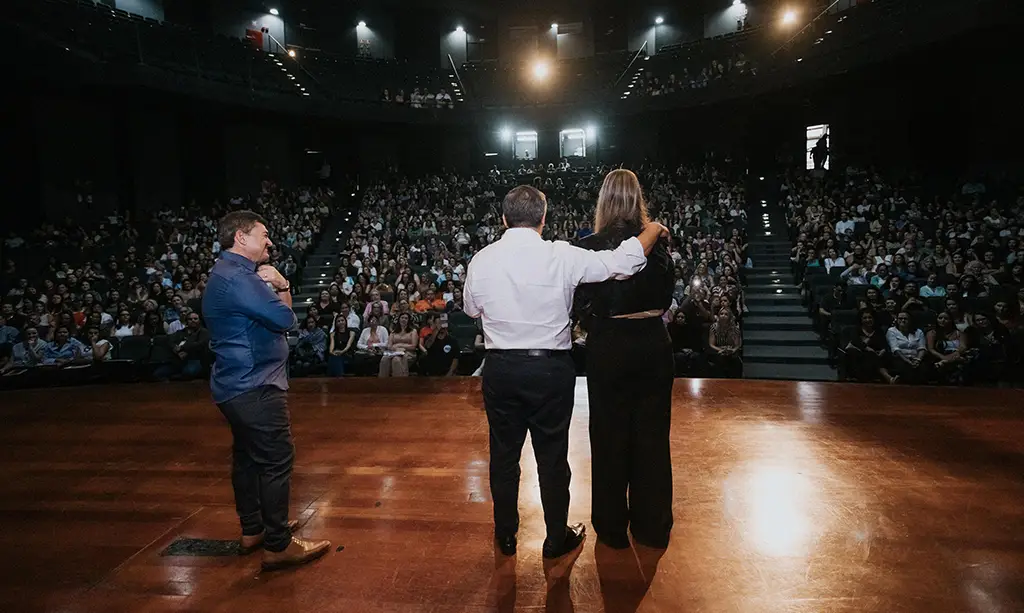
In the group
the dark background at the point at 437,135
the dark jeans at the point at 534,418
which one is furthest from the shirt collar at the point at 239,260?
the dark background at the point at 437,135

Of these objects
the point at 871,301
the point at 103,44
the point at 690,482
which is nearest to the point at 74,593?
the point at 690,482

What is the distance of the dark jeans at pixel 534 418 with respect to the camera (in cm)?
215

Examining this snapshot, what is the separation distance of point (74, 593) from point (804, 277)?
9.04 m

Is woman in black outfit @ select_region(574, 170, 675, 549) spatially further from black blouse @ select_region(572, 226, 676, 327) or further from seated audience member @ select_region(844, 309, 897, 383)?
seated audience member @ select_region(844, 309, 897, 383)

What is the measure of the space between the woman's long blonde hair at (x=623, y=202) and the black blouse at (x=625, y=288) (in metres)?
0.04

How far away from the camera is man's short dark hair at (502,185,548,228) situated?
7.29 ft

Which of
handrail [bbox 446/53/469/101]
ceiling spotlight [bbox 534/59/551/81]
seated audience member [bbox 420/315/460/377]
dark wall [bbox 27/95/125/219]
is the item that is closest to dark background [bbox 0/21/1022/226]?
dark wall [bbox 27/95/125/219]

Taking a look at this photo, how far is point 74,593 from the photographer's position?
2.26 m

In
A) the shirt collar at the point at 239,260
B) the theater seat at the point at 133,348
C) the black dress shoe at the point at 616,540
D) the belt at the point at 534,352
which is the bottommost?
the black dress shoe at the point at 616,540

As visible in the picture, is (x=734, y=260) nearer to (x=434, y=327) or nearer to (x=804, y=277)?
(x=804, y=277)

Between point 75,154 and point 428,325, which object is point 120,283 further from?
point 428,325

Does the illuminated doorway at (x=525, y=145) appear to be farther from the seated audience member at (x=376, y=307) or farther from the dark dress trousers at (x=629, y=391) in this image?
the dark dress trousers at (x=629, y=391)

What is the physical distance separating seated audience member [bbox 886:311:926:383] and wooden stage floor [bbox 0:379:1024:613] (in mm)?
786

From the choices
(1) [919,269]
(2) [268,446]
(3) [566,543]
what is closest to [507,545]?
(3) [566,543]
